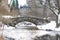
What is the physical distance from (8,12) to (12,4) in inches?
3.8

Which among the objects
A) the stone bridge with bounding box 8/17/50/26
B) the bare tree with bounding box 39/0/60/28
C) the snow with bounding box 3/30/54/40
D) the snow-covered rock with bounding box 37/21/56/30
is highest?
the bare tree with bounding box 39/0/60/28

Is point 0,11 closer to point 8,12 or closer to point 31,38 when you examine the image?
point 8,12

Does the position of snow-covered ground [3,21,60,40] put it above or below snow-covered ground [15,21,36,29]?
below

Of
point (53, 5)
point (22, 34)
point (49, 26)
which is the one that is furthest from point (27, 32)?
point (53, 5)

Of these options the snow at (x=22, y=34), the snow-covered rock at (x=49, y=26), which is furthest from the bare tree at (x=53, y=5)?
Result: the snow at (x=22, y=34)

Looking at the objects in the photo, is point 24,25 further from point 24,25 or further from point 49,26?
point 49,26


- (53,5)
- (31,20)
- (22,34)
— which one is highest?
(53,5)

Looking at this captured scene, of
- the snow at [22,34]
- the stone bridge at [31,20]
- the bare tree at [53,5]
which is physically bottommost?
the snow at [22,34]

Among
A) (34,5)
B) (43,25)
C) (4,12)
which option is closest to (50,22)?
(43,25)

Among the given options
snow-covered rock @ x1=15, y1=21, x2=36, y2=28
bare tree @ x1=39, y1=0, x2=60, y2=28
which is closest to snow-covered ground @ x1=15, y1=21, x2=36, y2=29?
snow-covered rock @ x1=15, y1=21, x2=36, y2=28

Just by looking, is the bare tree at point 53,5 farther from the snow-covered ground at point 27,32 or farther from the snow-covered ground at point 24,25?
the snow-covered ground at point 24,25

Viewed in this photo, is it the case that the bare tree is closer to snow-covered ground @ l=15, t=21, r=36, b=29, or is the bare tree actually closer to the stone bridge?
the stone bridge

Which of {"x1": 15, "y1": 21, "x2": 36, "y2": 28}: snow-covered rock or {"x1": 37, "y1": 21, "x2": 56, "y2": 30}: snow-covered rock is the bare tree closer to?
{"x1": 37, "y1": 21, "x2": 56, "y2": 30}: snow-covered rock

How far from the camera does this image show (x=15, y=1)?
163 centimetres
